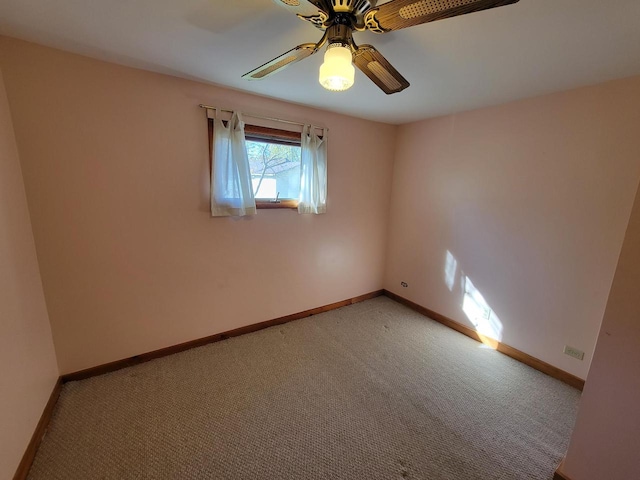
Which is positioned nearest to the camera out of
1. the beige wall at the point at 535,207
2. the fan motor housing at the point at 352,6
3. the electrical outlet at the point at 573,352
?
the fan motor housing at the point at 352,6

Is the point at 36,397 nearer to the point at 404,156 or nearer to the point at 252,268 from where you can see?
the point at 252,268

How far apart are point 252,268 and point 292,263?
44cm

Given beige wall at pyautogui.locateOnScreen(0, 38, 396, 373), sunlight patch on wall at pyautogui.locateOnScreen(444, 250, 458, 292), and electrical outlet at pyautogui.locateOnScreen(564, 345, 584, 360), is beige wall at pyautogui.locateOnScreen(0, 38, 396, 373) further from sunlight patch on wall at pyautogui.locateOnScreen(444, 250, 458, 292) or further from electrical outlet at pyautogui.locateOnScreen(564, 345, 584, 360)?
electrical outlet at pyautogui.locateOnScreen(564, 345, 584, 360)

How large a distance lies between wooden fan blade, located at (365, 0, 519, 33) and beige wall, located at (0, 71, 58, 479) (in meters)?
2.02

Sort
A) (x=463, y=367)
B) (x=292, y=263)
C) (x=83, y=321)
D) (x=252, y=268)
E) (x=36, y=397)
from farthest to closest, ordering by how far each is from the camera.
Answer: (x=292, y=263) → (x=252, y=268) → (x=463, y=367) → (x=83, y=321) → (x=36, y=397)

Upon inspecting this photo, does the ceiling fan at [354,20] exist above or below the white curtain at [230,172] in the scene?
above

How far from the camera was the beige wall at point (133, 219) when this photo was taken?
1.65 m

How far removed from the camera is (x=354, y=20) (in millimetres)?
1065

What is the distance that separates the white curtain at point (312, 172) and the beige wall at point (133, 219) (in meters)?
0.16

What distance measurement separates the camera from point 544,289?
2146 mm

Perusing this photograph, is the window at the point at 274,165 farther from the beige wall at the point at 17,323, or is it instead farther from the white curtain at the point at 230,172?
the beige wall at the point at 17,323

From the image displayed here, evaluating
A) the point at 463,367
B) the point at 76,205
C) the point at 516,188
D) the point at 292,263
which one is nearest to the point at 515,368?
the point at 463,367

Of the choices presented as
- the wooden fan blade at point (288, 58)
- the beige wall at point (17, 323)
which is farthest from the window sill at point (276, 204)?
the beige wall at point (17, 323)

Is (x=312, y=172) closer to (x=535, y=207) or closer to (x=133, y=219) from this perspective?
(x=133, y=219)
